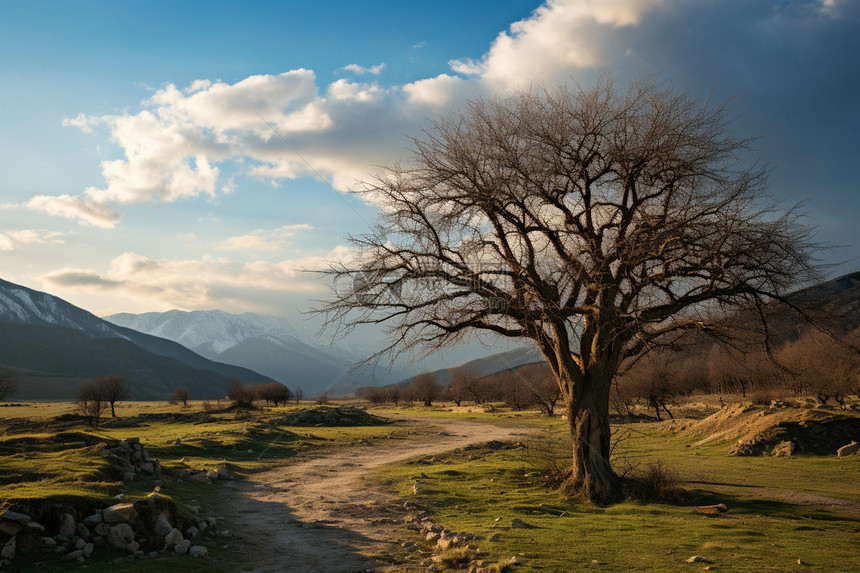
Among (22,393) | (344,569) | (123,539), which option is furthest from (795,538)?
(22,393)

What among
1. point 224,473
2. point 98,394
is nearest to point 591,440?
point 224,473

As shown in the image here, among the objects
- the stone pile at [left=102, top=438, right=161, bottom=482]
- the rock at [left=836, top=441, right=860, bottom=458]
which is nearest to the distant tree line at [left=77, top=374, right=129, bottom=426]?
the stone pile at [left=102, top=438, right=161, bottom=482]

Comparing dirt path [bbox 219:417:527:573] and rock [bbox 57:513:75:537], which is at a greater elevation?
rock [bbox 57:513:75:537]

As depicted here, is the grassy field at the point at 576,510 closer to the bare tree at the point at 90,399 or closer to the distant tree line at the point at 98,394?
the bare tree at the point at 90,399

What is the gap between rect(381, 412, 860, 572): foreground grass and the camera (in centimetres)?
928

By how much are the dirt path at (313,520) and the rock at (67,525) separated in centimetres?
300

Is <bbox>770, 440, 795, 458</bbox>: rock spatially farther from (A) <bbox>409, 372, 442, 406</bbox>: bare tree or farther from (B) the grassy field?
(A) <bbox>409, 372, 442, 406</bbox>: bare tree

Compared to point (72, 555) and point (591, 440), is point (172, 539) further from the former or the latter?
point (591, 440)

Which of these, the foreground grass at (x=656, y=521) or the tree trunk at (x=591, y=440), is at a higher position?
the tree trunk at (x=591, y=440)

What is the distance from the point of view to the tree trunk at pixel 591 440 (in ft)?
49.0

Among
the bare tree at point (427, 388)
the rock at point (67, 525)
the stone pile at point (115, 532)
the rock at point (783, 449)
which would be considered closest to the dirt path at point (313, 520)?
the stone pile at point (115, 532)

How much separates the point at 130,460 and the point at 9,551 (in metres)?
9.05

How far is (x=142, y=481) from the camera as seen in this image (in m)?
15.4

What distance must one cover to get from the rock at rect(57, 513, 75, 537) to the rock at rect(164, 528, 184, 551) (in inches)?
64.0
